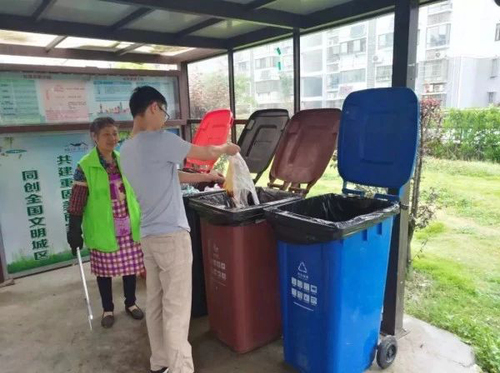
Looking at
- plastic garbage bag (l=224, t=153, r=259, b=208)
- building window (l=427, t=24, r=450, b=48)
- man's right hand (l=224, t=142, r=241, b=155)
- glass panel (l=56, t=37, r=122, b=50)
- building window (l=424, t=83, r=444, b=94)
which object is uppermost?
glass panel (l=56, t=37, r=122, b=50)

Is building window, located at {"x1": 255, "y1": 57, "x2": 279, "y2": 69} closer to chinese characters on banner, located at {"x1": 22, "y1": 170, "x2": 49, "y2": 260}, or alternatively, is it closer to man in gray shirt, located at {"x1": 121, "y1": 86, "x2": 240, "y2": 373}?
man in gray shirt, located at {"x1": 121, "y1": 86, "x2": 240, "y2": 373}

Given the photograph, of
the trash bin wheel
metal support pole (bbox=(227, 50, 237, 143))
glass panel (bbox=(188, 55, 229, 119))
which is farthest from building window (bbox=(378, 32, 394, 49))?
the trash bin wheel

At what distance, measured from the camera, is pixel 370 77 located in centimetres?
300

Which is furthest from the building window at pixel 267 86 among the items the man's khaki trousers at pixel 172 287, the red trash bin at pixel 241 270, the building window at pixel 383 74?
the man's khaki trousers at pixel 172 287

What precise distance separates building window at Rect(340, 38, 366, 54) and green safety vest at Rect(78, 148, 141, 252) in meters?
2.07

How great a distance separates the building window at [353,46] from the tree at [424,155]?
0.65 metres

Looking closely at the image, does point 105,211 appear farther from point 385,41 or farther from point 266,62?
point 385,41

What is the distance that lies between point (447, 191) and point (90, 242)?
3573mm

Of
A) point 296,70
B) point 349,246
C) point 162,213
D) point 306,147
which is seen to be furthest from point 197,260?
point 296,70

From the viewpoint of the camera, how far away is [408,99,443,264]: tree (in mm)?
3086

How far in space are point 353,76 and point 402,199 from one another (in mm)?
1266

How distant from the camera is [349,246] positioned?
186 cm

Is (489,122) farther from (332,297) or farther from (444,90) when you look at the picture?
(332,297)

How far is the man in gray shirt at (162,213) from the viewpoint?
1.87m
